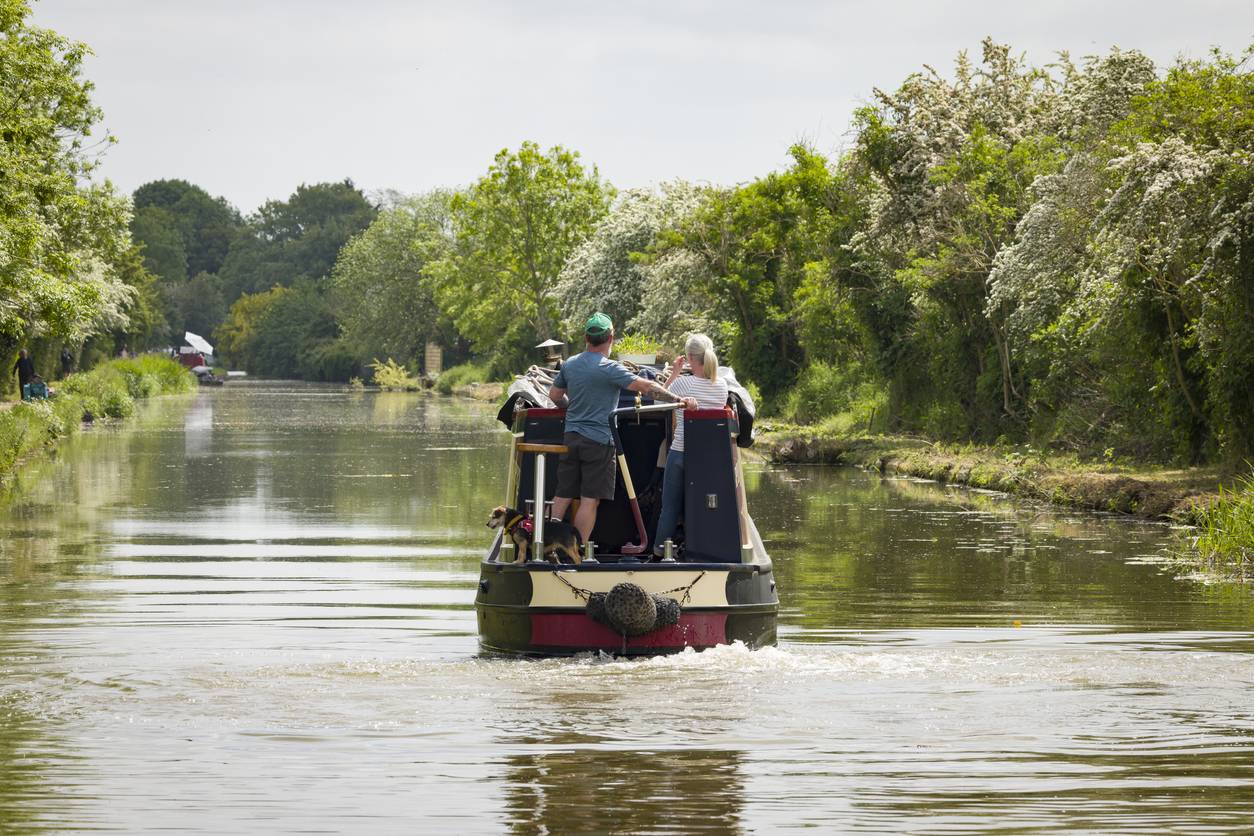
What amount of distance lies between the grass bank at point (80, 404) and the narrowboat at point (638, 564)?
1671 centimetres

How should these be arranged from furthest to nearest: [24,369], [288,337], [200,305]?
[200,305], [288,337], [24,369]

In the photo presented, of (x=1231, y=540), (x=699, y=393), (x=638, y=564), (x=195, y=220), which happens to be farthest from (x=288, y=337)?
A: (x=638, y=564)

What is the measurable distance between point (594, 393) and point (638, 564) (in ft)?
4.45

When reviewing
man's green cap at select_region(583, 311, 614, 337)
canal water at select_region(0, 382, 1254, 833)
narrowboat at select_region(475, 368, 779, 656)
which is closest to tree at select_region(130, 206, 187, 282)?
canal water at select_region(0, 382, 1254, 833)

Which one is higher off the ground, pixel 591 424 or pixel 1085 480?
pixel 591 424

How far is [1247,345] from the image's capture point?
2184 cm

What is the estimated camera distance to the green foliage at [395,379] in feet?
327

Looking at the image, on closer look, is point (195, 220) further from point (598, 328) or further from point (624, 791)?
point (624, 791)

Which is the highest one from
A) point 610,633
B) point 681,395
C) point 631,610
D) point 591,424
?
point 681,395

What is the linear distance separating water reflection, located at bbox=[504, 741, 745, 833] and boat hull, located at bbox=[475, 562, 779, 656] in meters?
2.31

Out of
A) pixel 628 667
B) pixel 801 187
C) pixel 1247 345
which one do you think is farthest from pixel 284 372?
pixel 628 667

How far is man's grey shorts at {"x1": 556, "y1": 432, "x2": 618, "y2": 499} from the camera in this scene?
12070 millimetres

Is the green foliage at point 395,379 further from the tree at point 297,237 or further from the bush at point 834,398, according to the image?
the bush at point 834,398

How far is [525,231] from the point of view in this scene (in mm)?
80688
